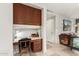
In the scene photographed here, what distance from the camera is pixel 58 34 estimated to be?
138 cm

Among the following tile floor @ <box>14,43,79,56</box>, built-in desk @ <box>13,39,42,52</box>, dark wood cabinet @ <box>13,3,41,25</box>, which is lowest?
tile floor @ <box>14,43,79,56</box>

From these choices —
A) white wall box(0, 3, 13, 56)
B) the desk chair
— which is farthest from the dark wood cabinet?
the desk chair

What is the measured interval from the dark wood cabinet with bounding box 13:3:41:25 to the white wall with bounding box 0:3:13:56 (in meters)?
0.08

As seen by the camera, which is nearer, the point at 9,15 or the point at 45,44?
the point at 9,15

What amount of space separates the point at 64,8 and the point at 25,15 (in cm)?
57

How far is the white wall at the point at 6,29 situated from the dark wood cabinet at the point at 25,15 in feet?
0.26

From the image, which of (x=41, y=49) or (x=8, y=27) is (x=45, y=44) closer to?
(x=41, y=49)

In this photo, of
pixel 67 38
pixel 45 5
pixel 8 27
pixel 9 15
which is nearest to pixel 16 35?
pixel 8 27

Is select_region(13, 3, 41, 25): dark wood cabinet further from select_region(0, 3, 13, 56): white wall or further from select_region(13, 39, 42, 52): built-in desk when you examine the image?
select_region(13, 39, 42, 52): built-in desk

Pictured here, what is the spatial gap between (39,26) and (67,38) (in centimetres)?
47

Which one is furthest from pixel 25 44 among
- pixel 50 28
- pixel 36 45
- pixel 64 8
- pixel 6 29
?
pixel 64 8

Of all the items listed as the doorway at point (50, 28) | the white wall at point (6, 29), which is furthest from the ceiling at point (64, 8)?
the white wall at point (6, 29)

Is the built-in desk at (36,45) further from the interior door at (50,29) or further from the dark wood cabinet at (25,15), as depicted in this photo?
the dark wood cabinet at (25,15)

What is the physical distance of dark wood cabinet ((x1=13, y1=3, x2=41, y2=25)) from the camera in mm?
1219
